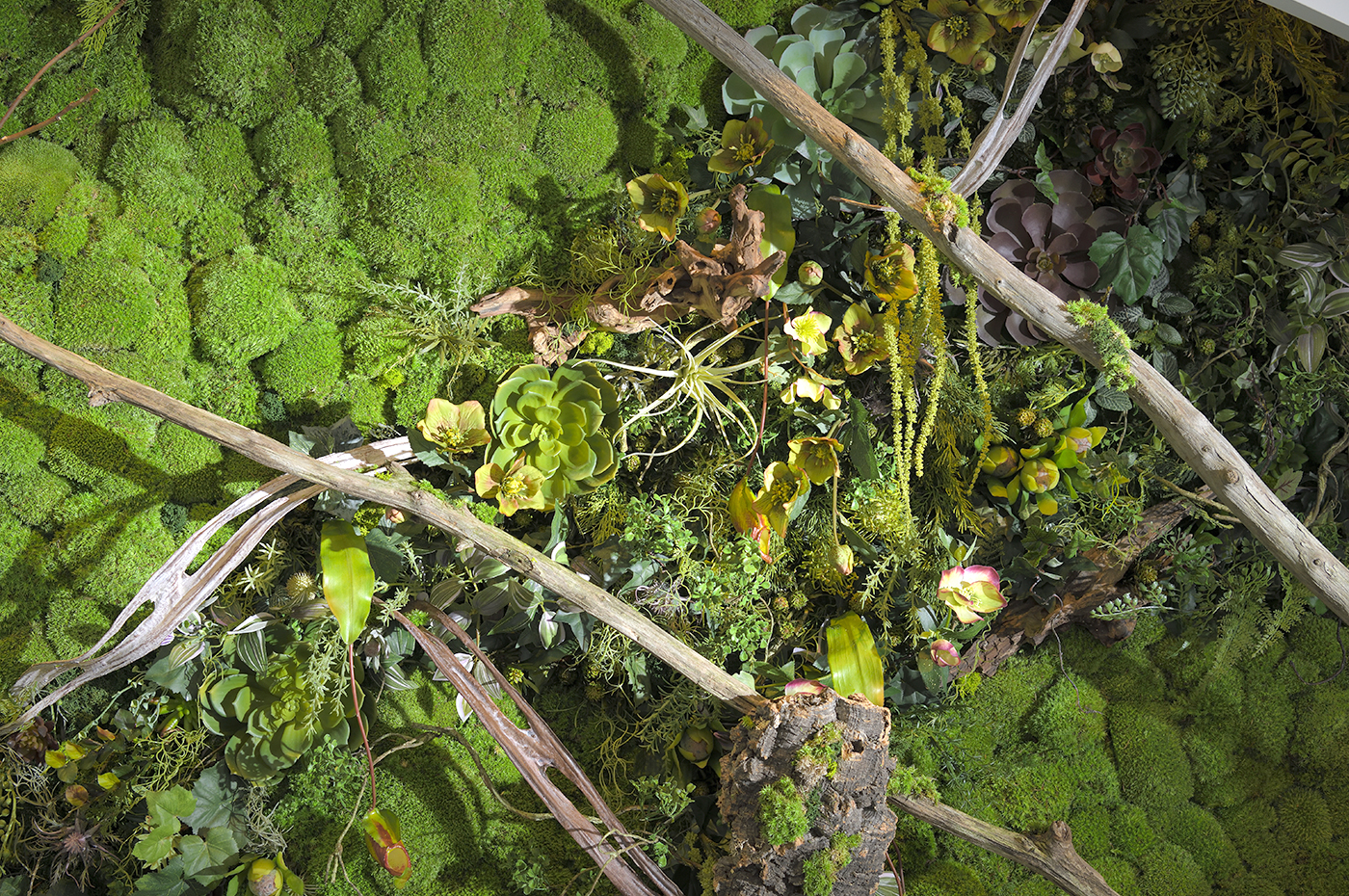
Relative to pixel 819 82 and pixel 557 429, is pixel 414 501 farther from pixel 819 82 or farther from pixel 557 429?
pixel 819 82

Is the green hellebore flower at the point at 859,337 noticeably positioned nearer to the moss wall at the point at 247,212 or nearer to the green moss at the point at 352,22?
the moss wall at the point at 247,212

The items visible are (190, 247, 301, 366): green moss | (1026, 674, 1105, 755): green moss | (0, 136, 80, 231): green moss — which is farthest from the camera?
(1026, 674, 1105, 755): green moss

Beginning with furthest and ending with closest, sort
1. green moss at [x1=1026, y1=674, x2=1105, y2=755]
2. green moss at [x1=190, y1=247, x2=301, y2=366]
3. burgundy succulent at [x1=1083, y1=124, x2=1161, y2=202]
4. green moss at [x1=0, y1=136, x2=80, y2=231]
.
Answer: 1. green moss at [x1=1026, y1=674, x2=1105, y2=755]
2. burgundy succulent at [x1=1083, y1=124, x2=1161, y2=202]
3. green moss at [x1=190, y1=247, x2=301, y2=366]
4. green moss at [x1=0, y1=136, x2=80, y2=231]

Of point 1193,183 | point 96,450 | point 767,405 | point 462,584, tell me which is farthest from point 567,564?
point 1193,183

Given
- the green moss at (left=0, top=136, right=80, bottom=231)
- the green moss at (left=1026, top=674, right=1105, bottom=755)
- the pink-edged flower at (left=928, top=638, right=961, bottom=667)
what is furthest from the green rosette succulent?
the green moss at (left=1026, top=674, right=1105, bottom=755)

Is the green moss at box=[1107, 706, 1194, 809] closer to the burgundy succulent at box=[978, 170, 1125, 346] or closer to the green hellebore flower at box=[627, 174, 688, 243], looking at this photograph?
the burgundy succulent at box=[978, 170, 1125, 346]

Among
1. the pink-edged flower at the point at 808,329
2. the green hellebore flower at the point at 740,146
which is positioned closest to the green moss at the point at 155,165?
the green hellebore flower at the point at 740,146
